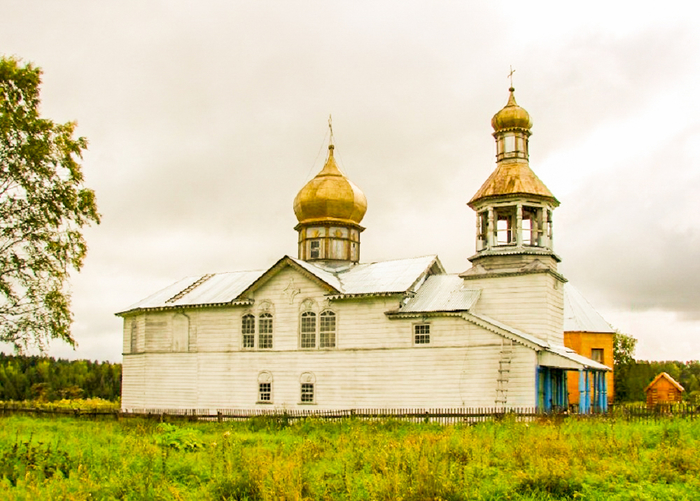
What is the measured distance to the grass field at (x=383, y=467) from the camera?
1188cm

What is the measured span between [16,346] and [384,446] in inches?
523

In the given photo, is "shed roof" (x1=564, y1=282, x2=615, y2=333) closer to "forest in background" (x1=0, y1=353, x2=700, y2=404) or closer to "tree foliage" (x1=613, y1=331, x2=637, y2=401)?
"tree foliage" (x1=613, y1=331, x2=637, y2=401)

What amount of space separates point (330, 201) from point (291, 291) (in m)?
6.07

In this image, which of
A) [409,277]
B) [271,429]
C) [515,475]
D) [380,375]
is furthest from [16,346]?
[515,475]

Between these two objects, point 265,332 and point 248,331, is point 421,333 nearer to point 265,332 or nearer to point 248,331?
point 265,332

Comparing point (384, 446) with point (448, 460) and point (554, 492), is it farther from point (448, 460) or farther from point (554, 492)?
point (554, 492)

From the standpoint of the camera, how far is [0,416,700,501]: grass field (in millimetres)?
11883

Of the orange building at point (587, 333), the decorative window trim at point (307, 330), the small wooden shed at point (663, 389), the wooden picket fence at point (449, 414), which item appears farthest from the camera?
→ the small wooden shed at point (663, 389)

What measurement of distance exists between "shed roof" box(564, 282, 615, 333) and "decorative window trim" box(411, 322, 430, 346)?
14003 millimetres

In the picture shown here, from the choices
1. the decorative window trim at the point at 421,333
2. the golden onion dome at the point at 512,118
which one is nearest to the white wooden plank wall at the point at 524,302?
the decorative window trim at the point at 421,333

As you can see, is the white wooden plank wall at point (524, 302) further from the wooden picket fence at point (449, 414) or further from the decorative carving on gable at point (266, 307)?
the decorative carving on gable at point (266, 307)

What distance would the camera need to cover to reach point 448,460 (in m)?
13.9

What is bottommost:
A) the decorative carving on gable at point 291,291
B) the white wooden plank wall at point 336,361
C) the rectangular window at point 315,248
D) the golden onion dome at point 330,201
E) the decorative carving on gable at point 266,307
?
the white wooden plank wall at point 336,361

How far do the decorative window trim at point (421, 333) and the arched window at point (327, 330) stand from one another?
360 centimetres
